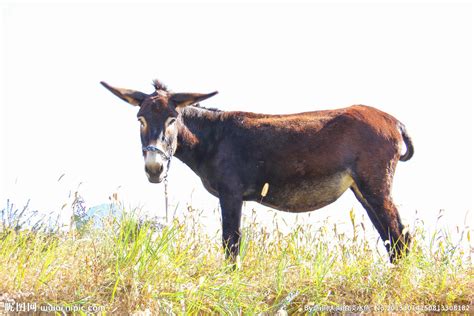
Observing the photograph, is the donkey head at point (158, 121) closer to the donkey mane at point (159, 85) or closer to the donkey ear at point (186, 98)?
the donkey ear at point (186, 98)

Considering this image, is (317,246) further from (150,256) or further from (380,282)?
(150,256)

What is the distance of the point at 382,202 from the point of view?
27.3 feet

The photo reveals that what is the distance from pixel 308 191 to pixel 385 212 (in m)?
1.06

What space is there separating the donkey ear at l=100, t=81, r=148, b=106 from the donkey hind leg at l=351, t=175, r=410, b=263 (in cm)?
318

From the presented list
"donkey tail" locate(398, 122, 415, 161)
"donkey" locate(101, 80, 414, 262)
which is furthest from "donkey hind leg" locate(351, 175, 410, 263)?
"donkey tail" locate(398, 122, 415, 161)

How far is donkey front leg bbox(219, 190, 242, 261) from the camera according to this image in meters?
8.05

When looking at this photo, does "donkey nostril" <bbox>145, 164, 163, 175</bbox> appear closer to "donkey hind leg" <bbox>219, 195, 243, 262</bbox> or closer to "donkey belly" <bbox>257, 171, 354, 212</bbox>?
"donkey hind leg" <bbox>219, 195, 243, 262</bbox>

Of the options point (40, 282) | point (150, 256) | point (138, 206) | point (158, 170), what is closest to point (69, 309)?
point (40, 282)

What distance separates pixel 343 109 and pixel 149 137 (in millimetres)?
2873

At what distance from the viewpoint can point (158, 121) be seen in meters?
8.14

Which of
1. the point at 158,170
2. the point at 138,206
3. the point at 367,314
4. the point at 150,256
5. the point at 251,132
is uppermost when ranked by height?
the point at 251,132

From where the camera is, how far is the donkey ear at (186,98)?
834 centimetres

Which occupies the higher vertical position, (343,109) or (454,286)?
(343,109)

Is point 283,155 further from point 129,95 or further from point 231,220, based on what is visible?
point 129,95
